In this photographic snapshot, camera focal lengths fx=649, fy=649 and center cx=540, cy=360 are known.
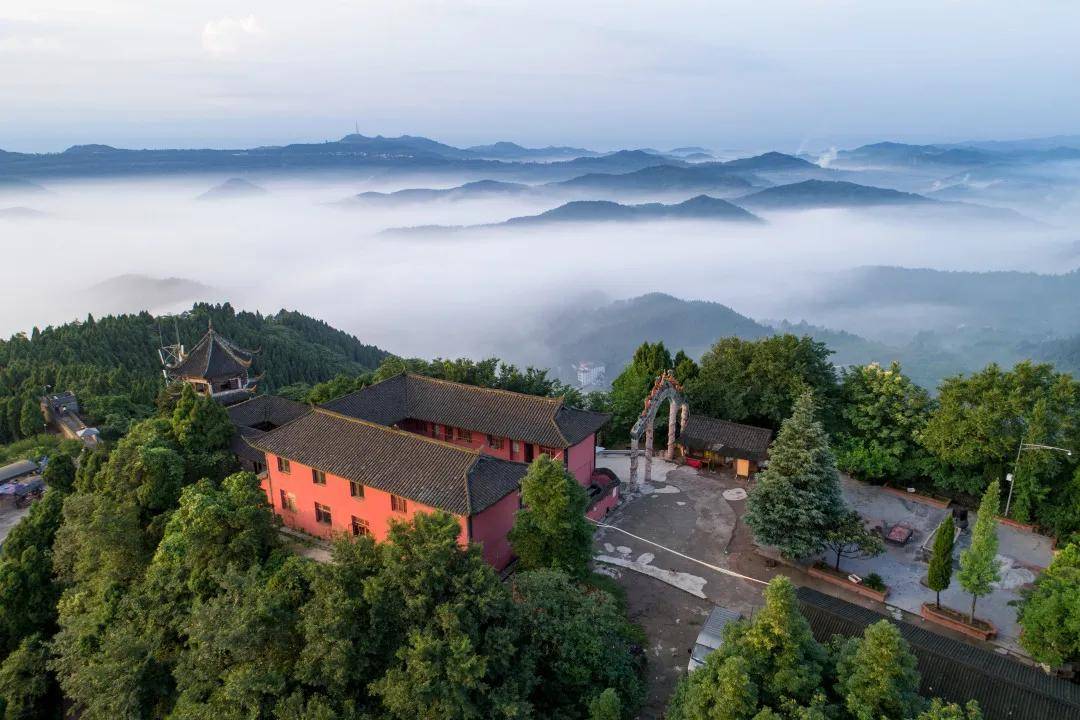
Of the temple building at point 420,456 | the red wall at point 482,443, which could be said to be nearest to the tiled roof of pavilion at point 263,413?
the temple building at point 420,456

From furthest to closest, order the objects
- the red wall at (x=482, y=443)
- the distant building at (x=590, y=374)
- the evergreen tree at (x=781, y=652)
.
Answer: the distant building at (x=590, y=374) → the red wall at (x=482, y=443) → the evergreen tree at (x=781, y=652)

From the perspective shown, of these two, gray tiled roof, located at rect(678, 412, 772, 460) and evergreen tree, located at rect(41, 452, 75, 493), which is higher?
gray tiled roof, located at rect(678, 412, 772, 460)

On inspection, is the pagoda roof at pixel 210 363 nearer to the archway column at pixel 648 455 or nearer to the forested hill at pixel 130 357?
the forested hill at pixel 130 357

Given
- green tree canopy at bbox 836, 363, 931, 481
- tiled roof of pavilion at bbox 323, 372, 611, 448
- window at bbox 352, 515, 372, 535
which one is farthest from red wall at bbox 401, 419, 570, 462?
green tree canopy at bbox 836, 363, 931, 481

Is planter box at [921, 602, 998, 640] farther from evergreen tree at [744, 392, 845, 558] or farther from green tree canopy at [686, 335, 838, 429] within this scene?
green tree canopy at [686, 335, 838, 429]

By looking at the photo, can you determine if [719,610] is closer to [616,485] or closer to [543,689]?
[543,689]

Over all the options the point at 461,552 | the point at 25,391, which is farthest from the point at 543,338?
the point at 461,552
